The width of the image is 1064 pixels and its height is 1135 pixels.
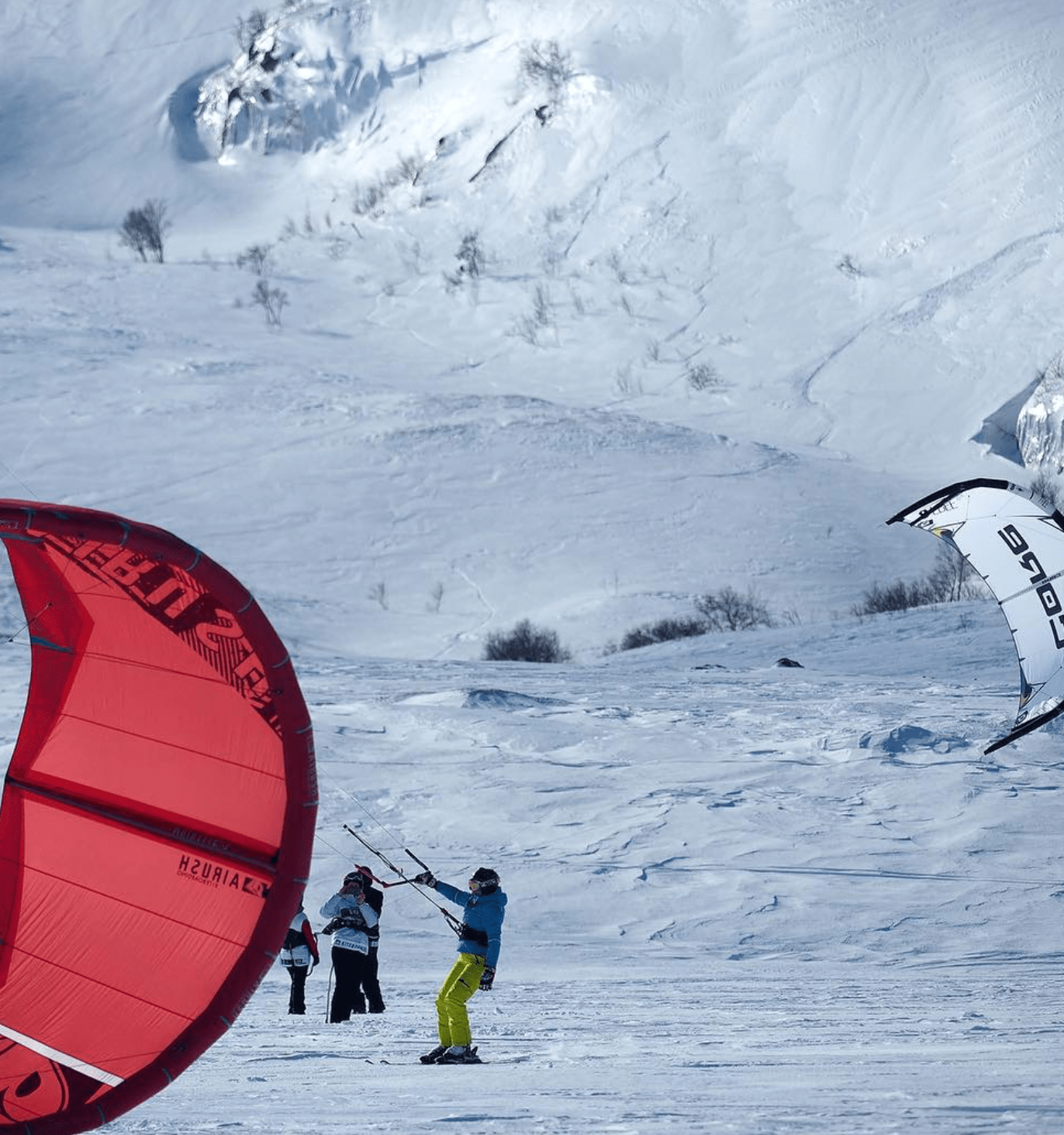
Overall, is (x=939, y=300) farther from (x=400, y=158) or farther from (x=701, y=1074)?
(x=701, y=1074)

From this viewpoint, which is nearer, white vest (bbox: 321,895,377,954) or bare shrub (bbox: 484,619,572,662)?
white vest (bbox: 321,895,377,954)

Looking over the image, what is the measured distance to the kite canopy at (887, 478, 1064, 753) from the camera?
51.8 feet

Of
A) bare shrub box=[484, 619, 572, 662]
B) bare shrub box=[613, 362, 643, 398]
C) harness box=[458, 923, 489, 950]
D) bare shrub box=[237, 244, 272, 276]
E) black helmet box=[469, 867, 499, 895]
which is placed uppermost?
bare shrub box=[237, 244, 272, 276]

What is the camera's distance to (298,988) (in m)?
11.6

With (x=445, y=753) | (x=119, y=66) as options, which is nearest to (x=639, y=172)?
(x=445, y=753)

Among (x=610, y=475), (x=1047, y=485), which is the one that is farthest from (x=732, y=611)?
(x=1047, y=485)

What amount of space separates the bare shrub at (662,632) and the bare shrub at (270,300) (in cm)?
3025

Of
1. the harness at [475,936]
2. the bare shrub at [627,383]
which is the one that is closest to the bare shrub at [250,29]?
the bare shrub at [627,383]

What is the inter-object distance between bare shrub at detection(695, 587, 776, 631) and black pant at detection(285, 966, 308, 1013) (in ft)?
76.2

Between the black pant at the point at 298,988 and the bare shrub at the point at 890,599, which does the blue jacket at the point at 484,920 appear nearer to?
the black pant at the point at 298,988

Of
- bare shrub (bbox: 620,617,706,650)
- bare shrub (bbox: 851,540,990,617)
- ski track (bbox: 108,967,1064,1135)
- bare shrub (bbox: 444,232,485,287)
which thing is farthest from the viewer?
bare shrub (bbox: 444,232,485,287)

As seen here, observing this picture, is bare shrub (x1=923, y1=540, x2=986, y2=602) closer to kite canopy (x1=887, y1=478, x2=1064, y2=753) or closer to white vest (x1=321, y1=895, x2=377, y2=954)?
kite canopy (x1=887, y1=478, x2=1064, y2=753)

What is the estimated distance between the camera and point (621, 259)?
66.2 meters

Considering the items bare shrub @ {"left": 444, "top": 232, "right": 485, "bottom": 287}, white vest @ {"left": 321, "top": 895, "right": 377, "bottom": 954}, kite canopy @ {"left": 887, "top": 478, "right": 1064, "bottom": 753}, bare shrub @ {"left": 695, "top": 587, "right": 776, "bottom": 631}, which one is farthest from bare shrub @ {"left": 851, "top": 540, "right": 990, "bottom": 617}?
bare shrub @ {"left": 444, "top": 232, "right": 485, "bottom": 287}
